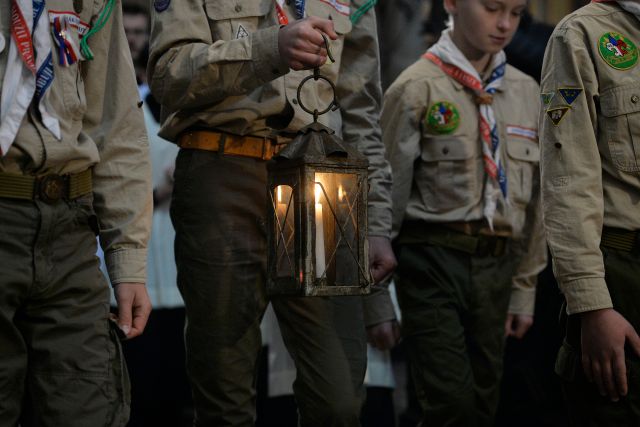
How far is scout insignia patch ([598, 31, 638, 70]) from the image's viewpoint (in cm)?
345

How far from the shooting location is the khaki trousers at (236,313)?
3.83 m

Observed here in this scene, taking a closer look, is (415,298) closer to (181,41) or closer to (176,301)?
(181,41)

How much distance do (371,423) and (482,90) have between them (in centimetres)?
199

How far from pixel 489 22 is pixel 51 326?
9.62ft

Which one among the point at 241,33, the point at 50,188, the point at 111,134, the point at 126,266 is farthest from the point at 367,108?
the point at 50,188

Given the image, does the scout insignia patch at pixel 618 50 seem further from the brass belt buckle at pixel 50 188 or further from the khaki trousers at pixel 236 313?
the brass belt buckle at pixel 50 188

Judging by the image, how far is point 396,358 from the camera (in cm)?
916

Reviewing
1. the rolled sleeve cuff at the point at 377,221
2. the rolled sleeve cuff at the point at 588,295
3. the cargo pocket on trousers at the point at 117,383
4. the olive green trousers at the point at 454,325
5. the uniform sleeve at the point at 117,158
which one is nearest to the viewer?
the cargo pocket on trousers at the point at 117,383

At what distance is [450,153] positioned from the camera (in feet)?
16.6

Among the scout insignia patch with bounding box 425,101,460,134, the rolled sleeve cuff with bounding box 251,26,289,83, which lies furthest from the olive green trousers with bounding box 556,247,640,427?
the scout insignia patch with bounding box 425,101,460,134

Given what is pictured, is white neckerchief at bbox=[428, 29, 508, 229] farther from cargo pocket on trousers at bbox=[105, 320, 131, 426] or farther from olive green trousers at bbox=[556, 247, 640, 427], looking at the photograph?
cargo pocket on trousers at bbox=[105, 320, 131, 426]

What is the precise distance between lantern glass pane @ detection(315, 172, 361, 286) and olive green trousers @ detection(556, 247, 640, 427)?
2.25ft

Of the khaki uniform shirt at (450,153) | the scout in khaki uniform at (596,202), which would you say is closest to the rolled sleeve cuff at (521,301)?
the khaki uniform shirt at (450,153)

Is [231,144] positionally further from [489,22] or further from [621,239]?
[489,22]
